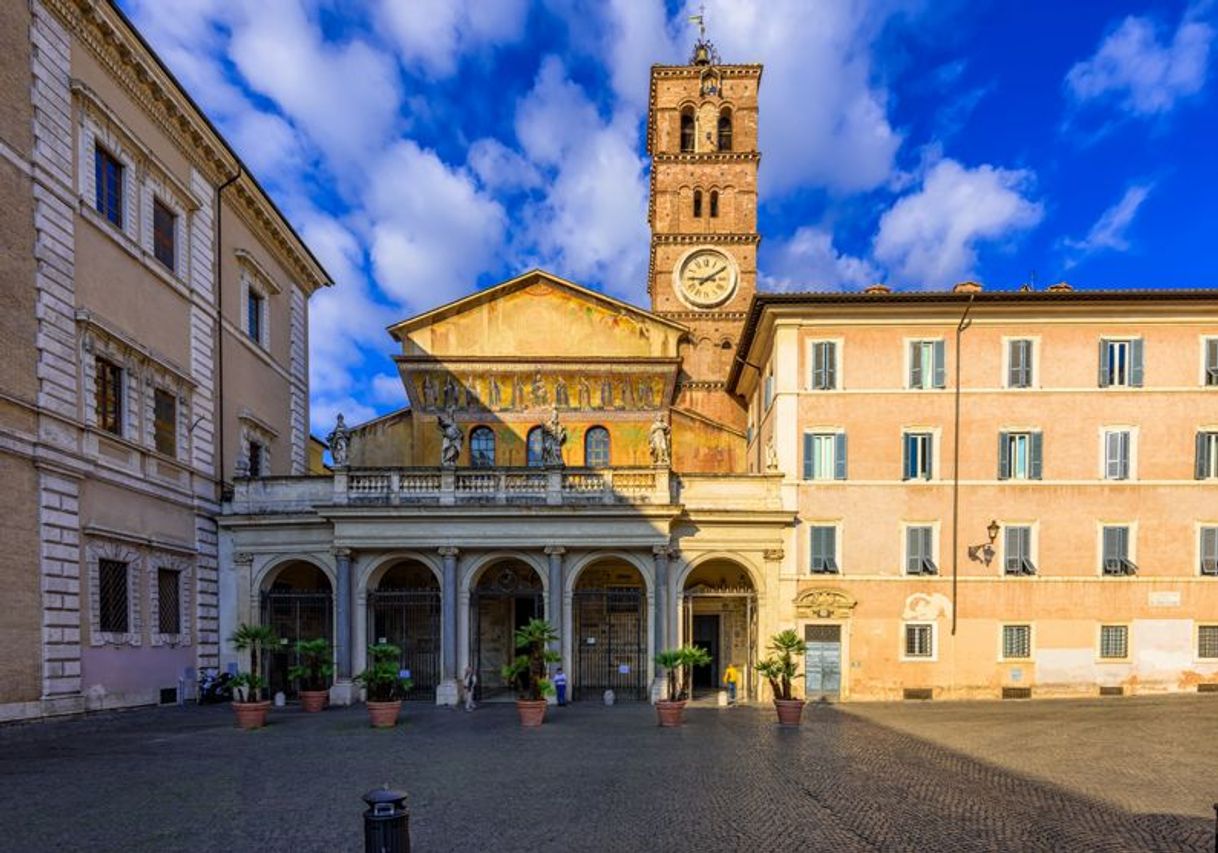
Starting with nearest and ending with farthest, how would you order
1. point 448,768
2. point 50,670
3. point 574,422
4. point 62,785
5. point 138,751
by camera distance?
1. point 62,785
2. point 448,768
3. point 138,751
4. point 50,670
5. point 574,422

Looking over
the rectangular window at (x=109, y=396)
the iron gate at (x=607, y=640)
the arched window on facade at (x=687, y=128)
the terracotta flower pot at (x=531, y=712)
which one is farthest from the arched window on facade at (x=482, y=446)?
the arched window on facade at (x=687, y=128)

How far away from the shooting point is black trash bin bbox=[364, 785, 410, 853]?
6926 millimetres

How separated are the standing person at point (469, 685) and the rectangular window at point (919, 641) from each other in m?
13.4

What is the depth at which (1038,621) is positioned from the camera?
24.3 m

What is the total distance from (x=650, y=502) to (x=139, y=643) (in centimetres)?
1474

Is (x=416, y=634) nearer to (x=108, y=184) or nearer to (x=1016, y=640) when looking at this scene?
(x=108, y=184)

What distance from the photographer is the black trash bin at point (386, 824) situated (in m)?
6.93

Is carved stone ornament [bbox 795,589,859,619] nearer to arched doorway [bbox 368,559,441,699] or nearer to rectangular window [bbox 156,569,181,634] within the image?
arched doorway [bbox 368,559,441,699]

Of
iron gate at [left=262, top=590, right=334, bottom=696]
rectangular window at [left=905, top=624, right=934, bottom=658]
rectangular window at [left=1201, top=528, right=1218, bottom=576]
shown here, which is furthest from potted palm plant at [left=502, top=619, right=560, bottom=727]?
rectangular window at [left=1201, top=528, right=1218, bottom=576]

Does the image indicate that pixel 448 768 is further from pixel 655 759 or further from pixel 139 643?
pixel 139 643

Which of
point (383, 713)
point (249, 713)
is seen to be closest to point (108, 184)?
point (249, 713)

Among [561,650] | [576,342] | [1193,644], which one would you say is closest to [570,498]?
[561,650]

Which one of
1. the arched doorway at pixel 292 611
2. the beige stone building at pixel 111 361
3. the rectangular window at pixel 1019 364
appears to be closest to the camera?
the beige stone building at pixel 111 361

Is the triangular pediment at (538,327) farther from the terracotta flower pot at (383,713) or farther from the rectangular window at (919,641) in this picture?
the terracotta flower pot at (383,713)
